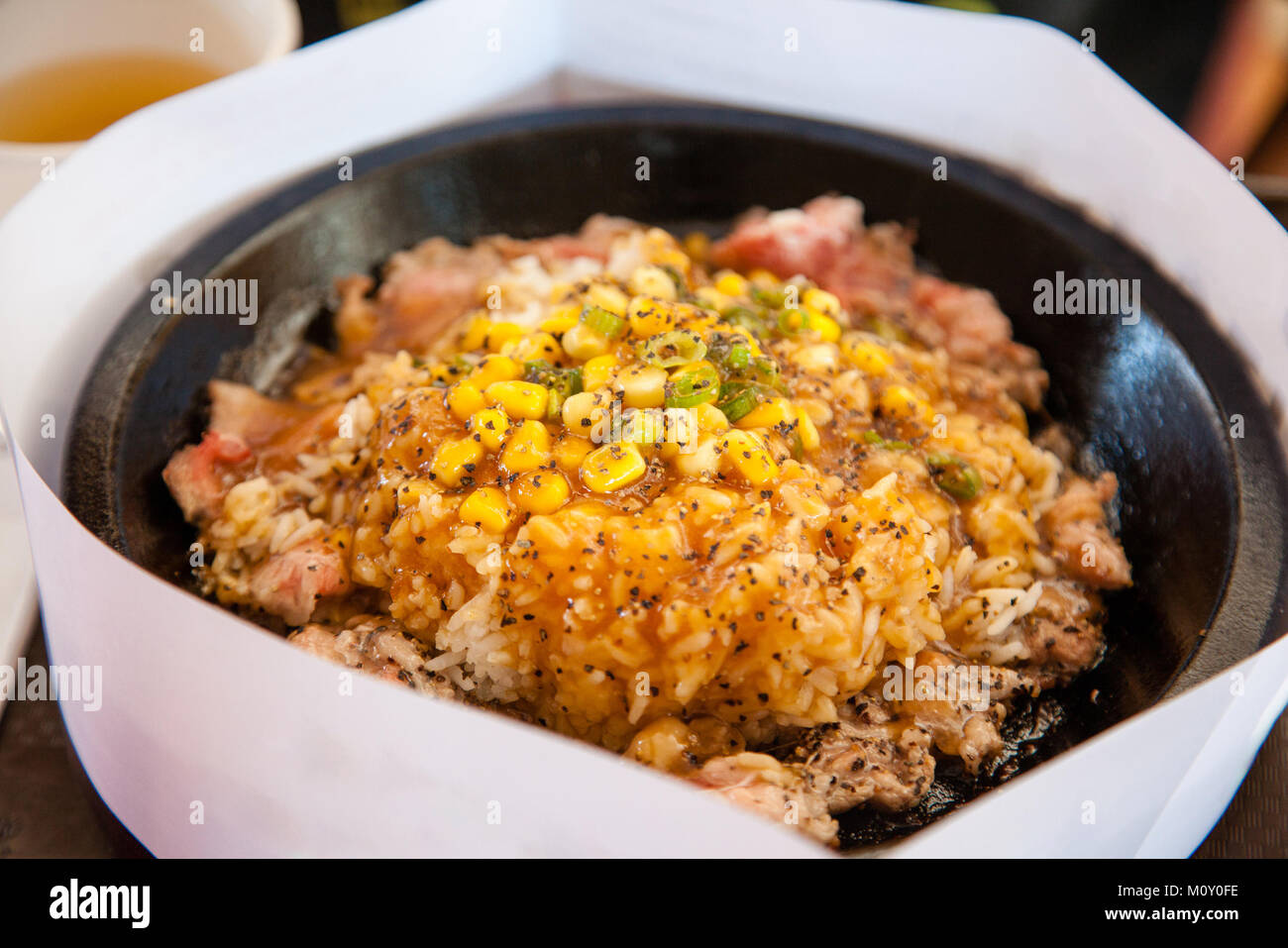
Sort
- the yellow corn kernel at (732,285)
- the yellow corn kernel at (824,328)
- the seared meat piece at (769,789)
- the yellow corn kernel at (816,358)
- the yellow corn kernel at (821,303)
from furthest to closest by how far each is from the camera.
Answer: the yellow corn kernel at (732,285) → the yellow corn kernel at (821,303) → the yellow corn kernel at (824,328) → the yellow corn kernel at (816,358) → the seared meat piece at (769,789)

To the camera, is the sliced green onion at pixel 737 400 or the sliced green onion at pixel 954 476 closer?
the sliced green onion at pixel 737 400

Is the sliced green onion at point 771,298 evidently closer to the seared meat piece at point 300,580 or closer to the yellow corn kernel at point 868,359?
the yellow corn kernel at point 868,359

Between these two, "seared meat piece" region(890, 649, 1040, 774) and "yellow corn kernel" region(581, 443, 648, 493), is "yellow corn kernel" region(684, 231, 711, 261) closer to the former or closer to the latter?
"yellow corn kernel" region(581, 443, 648, 493)

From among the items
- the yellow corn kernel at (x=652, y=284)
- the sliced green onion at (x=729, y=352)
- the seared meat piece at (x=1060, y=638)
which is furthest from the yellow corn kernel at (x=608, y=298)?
the seared meat piece at (x=1060, y=638)

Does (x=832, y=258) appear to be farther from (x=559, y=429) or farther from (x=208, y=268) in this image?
(x=208, y=268)

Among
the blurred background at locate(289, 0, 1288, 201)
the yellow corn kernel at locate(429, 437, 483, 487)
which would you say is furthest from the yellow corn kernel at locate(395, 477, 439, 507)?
the blurred background at locate(289, 0, 1288, 201)

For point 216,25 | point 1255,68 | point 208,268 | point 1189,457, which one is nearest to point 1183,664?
point 1189,457

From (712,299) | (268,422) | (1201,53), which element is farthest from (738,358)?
(1201,53)
